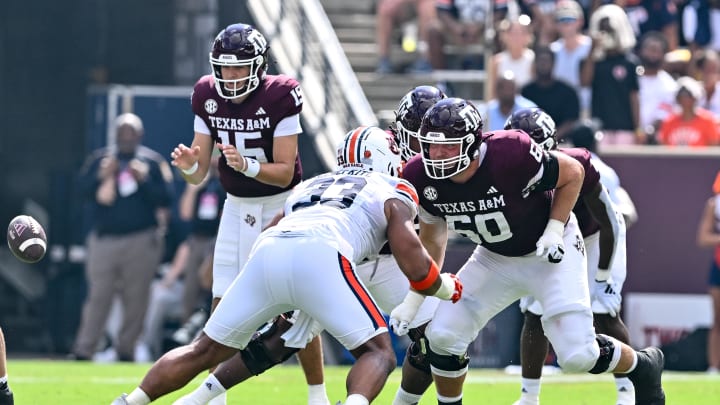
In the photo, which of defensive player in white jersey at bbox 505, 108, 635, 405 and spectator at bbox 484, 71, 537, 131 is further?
spectator at bbox 484, 71, 537, 131

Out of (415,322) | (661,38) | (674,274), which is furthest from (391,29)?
(415,322)

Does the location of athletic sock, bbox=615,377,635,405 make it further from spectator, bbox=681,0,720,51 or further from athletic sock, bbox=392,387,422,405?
spectator, bbox=681,0,720,51

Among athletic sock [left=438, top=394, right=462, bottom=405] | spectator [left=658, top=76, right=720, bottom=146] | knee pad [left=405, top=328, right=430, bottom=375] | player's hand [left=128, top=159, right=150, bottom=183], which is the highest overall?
knee pad [left=405, top=328, right=430, bottom=375]

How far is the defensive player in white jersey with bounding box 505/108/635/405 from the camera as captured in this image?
8070mm

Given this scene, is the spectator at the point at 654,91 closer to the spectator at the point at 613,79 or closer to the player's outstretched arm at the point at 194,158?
the spectator at the point at 613,79

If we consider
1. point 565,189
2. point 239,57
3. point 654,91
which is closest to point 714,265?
point 654,91

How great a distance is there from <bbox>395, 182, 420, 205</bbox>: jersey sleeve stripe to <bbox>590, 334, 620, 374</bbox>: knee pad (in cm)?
131

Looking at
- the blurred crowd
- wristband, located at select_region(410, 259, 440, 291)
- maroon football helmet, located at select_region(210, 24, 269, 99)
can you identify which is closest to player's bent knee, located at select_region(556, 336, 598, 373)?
wristband, located at select_region(410, 259, 440, 291)

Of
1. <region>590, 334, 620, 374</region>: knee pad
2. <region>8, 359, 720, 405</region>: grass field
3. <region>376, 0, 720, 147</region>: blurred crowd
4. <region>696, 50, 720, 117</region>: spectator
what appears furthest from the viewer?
<region>696, 50, 720, 117</region>: spectator

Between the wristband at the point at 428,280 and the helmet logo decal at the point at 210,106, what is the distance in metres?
1.97

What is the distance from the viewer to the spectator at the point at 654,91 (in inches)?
556

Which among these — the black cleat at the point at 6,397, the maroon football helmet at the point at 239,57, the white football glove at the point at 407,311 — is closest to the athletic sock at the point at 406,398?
the white football glove at the point at 407,311

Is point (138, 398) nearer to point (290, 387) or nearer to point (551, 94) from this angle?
point (290, 387)

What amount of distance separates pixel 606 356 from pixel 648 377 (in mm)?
437
